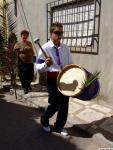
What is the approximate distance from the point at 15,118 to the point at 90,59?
2.24 metres

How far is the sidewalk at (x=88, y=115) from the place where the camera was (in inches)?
205

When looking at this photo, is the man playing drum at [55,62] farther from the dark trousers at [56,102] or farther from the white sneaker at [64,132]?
the white sneaker at [64,132]

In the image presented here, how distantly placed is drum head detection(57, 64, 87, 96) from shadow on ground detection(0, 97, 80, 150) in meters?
0.92

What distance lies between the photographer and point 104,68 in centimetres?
651

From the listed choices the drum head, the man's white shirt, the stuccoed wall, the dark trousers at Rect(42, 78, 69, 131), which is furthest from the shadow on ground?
the stuccoed wall

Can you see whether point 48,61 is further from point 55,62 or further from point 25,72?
point 25,72

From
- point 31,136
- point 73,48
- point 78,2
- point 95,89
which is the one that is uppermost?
point 78,2

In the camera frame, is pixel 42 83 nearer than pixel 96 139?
No

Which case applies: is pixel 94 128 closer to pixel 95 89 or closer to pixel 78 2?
pixel 95 89

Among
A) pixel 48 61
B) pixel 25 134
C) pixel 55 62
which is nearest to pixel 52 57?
pixel 55 62

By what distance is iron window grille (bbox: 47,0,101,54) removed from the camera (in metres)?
6.67

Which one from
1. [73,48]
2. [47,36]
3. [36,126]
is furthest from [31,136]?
[47,36]

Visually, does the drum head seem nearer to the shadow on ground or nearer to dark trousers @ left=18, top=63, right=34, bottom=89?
the shadow on ground

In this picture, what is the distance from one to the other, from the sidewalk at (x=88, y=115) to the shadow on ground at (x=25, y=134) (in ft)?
1.77
